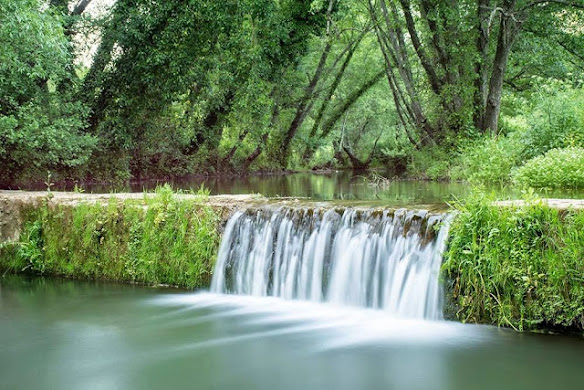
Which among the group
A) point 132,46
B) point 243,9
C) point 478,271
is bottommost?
point 478,271

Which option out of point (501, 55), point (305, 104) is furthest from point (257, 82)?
point (501, 55)

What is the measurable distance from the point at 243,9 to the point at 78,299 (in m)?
16.6

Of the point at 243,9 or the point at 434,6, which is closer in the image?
the point at 434,6

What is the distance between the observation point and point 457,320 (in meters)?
6.78

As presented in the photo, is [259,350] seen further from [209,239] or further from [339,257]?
[209,239]

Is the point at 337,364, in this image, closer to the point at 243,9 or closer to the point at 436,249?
the point at 436,249

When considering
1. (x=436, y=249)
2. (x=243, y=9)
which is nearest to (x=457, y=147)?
(x=243, y=9)

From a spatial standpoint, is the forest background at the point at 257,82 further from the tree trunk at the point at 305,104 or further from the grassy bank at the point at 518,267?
the grassy bank at the point at 518,267

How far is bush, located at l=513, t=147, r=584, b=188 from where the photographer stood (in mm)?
11281

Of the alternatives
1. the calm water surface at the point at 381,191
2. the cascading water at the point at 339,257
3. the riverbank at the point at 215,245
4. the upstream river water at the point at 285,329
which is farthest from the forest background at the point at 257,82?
the upstream river water at the point at 285,329

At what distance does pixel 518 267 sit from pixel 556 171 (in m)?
5.97

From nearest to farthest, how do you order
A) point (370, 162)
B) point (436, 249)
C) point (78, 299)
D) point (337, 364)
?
point (337, 364), point (436, 249), point (78, 299), point (370, 162)

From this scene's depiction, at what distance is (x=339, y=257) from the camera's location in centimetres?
800

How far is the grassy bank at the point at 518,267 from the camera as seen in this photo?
6.09m
